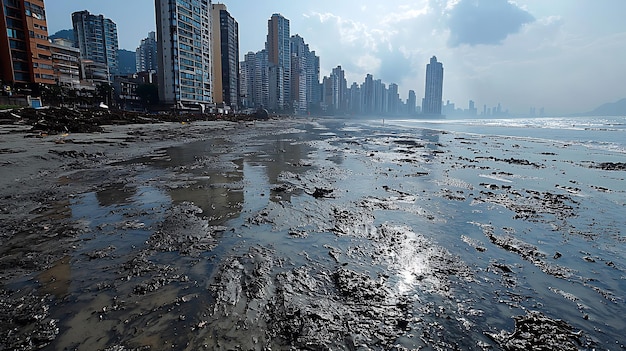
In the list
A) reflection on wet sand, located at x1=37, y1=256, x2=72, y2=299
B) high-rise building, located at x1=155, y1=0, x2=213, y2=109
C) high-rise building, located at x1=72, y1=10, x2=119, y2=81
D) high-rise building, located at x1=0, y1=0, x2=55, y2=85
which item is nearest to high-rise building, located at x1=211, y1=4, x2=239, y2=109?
high-rise building, located at x1=155, y1=0, x2=213, y2=109

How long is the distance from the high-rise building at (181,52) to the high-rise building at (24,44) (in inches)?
1003

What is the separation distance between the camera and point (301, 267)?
4.62m

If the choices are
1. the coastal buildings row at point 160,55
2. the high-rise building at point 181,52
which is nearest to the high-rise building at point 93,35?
the coastal buildings row at point 160,55

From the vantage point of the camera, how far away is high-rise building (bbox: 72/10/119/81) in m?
149

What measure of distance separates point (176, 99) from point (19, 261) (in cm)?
9414

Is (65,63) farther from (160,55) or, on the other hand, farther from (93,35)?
(93,35)

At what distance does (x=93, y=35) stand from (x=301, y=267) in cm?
19359

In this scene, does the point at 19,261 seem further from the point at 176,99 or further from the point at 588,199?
the point at 176,99

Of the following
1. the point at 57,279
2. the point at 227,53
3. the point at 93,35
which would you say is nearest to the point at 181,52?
the point at 227,53

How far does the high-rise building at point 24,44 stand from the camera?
61.0 metres

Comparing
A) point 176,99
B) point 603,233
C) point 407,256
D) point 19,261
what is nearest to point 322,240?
point 407,256

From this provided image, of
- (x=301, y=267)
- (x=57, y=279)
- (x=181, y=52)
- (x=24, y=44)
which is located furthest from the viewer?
(x=181, y=52)

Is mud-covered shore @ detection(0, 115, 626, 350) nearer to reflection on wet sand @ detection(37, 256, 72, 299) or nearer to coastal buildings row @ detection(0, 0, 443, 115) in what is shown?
reflection on wet sand @ detection(37, 256, 72, 299)

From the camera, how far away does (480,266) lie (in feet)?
15.8
